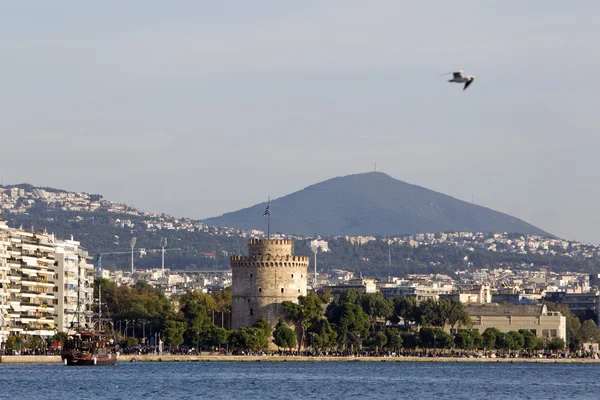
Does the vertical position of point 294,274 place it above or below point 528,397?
above

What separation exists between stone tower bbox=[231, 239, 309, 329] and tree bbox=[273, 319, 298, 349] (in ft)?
7.17

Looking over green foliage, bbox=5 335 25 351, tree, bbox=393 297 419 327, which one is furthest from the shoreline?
tree, bbox=393 297 419 327

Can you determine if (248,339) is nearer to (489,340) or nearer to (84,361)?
(84,361)

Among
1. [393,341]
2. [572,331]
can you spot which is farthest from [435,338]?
[572,331]

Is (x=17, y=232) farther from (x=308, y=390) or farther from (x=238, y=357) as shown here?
(x=308, y=390)

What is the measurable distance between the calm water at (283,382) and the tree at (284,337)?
7.16 meters

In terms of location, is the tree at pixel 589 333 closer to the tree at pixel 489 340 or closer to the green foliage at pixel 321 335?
the tree at pixel 489 340

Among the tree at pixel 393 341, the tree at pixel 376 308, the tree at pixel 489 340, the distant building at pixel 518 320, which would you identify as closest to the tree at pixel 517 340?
the tree at pixel 489 340

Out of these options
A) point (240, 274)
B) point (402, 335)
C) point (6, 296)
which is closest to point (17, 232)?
point (6, 296)

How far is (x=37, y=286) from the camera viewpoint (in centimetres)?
11175

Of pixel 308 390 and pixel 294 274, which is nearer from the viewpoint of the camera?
pixel 308 390

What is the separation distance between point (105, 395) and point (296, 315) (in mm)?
Answer: 50590

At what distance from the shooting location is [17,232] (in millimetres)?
110625

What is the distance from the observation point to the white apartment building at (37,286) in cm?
10625
